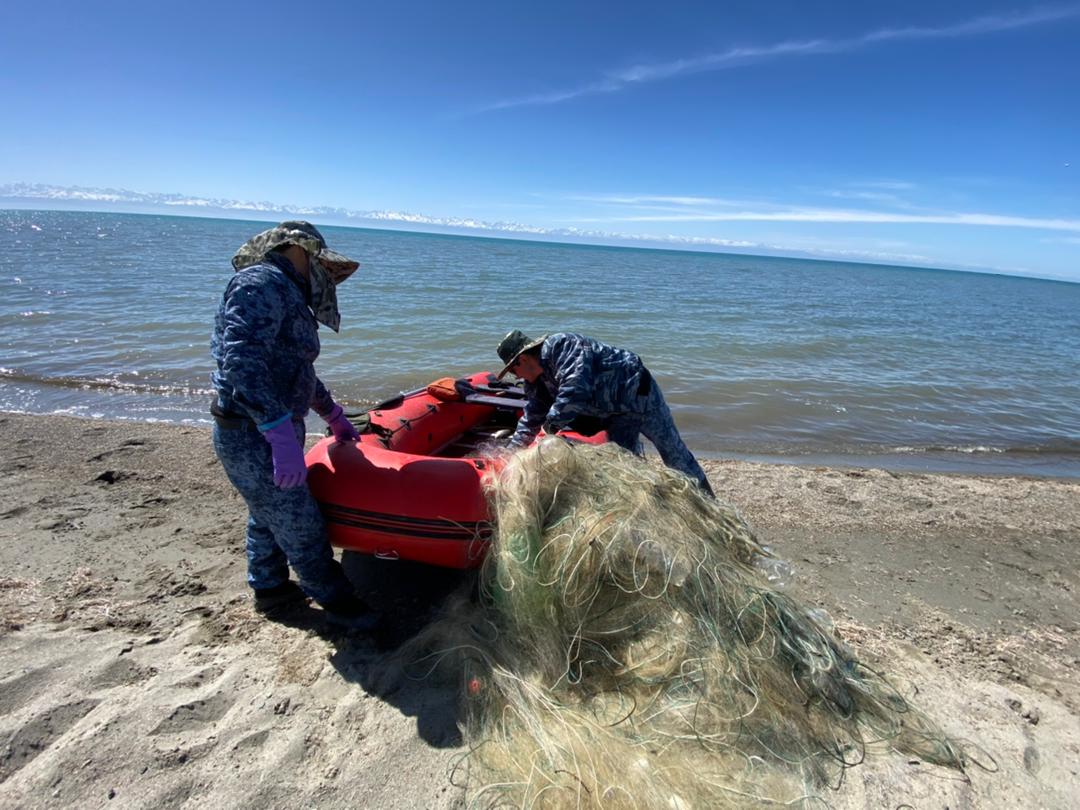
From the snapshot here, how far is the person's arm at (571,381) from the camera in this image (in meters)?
3.62

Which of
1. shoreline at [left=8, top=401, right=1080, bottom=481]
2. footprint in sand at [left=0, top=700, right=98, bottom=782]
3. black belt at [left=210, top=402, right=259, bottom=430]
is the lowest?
shoreline at [left=8, top=401, right=1080, bottom=481]

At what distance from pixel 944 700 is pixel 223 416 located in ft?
11.4

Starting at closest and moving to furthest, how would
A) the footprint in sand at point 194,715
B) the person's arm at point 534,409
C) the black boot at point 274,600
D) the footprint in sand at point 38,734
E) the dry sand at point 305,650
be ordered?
the footprint in sand at point 38,734
the dry sand at point 305,650
the footprint in sand at point 194,715
the black boot at point 274,600
the person's arm at point 534,409

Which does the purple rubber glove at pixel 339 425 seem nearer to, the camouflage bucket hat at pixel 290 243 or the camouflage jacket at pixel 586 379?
the camouflage bucket hat at pixel 290 243

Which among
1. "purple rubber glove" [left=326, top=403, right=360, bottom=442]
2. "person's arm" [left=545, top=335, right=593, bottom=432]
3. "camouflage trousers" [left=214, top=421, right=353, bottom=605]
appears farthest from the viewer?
"person's arm" [left=545, top=335, right=593, bottom=432]

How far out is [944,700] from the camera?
8.59ft

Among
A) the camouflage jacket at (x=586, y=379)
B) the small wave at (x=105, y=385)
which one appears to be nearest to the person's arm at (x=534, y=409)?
the camouflage jacket at (x=586, y=379)

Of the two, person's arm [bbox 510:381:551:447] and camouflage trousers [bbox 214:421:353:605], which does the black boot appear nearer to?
camouflage trousers [bbox 214:421:353:605]

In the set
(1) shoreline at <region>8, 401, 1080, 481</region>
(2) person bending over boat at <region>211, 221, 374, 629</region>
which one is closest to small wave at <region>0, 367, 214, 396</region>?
(1) shoreline at <region>8, 401, 1080, 481</region>

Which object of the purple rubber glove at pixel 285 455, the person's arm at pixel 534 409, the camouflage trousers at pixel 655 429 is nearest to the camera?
the purple rubber glove at pixel 285 455

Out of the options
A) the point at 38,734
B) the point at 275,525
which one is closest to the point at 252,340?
the point at 275,525

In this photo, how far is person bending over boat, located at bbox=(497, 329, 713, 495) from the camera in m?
3.65

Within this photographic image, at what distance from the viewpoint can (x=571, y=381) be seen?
3621 millimetres

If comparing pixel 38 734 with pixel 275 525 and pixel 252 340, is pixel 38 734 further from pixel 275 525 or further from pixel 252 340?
pixel 252 340
